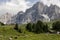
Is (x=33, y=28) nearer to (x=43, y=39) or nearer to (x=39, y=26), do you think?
(x=39, y=26)

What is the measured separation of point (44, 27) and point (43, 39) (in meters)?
88.4

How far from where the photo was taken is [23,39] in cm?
5216

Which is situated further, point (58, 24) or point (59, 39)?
point (58, 24)

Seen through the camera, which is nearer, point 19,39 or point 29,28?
A: point 19,39

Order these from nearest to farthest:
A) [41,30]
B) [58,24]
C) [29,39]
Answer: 1. [29,39]
2. [41,30]
3. [58,24]

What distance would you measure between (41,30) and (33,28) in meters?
9.65

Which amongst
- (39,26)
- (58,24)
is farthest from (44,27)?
(58,24)

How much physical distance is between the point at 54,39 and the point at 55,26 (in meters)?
106

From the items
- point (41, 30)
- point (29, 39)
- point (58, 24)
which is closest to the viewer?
point (29, 39)

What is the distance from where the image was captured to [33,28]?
14025 cm

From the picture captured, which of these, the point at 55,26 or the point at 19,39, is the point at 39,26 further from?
the point at 19,39

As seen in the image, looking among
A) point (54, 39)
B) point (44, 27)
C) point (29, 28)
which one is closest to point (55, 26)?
point (44, 27)

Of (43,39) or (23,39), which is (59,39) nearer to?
(43,39)

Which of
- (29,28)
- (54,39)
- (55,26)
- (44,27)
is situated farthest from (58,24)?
(54,39)
